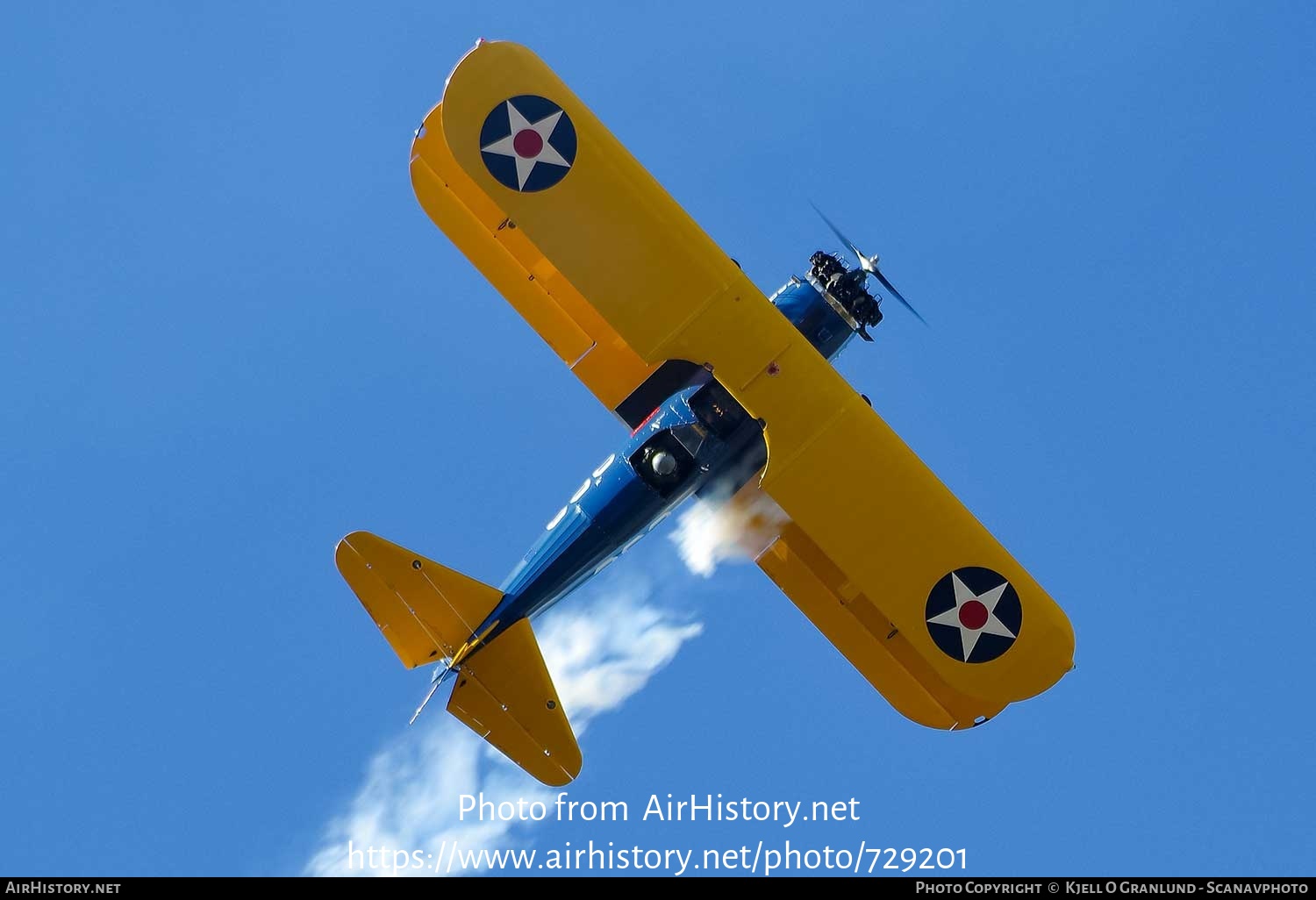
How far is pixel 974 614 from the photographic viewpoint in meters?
14.6

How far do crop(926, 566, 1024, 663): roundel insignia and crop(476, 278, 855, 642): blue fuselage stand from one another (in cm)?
232

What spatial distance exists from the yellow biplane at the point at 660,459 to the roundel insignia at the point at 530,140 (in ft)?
0.06

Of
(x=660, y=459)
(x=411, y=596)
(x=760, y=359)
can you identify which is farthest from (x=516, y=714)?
(x=760, y=359)

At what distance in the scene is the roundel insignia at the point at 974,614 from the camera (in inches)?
574

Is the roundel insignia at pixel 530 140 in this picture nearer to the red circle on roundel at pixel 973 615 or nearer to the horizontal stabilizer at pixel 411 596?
the horizontal stabilizer at pixel 411 596

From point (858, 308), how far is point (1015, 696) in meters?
4.64

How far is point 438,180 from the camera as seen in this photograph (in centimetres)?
1564

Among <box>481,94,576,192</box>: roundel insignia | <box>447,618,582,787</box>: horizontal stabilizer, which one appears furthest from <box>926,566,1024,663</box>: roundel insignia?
<box>481,94,576,192</box>: roundel insignia

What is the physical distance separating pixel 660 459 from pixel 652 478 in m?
0.29

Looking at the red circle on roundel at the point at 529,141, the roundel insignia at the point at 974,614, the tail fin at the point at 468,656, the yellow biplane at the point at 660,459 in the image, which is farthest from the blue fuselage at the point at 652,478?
the red circle on roundel at the point at 529,141

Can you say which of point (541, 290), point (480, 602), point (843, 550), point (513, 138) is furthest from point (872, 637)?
point (513, 138)

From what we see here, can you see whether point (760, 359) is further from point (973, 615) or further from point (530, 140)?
point (973, 615)
